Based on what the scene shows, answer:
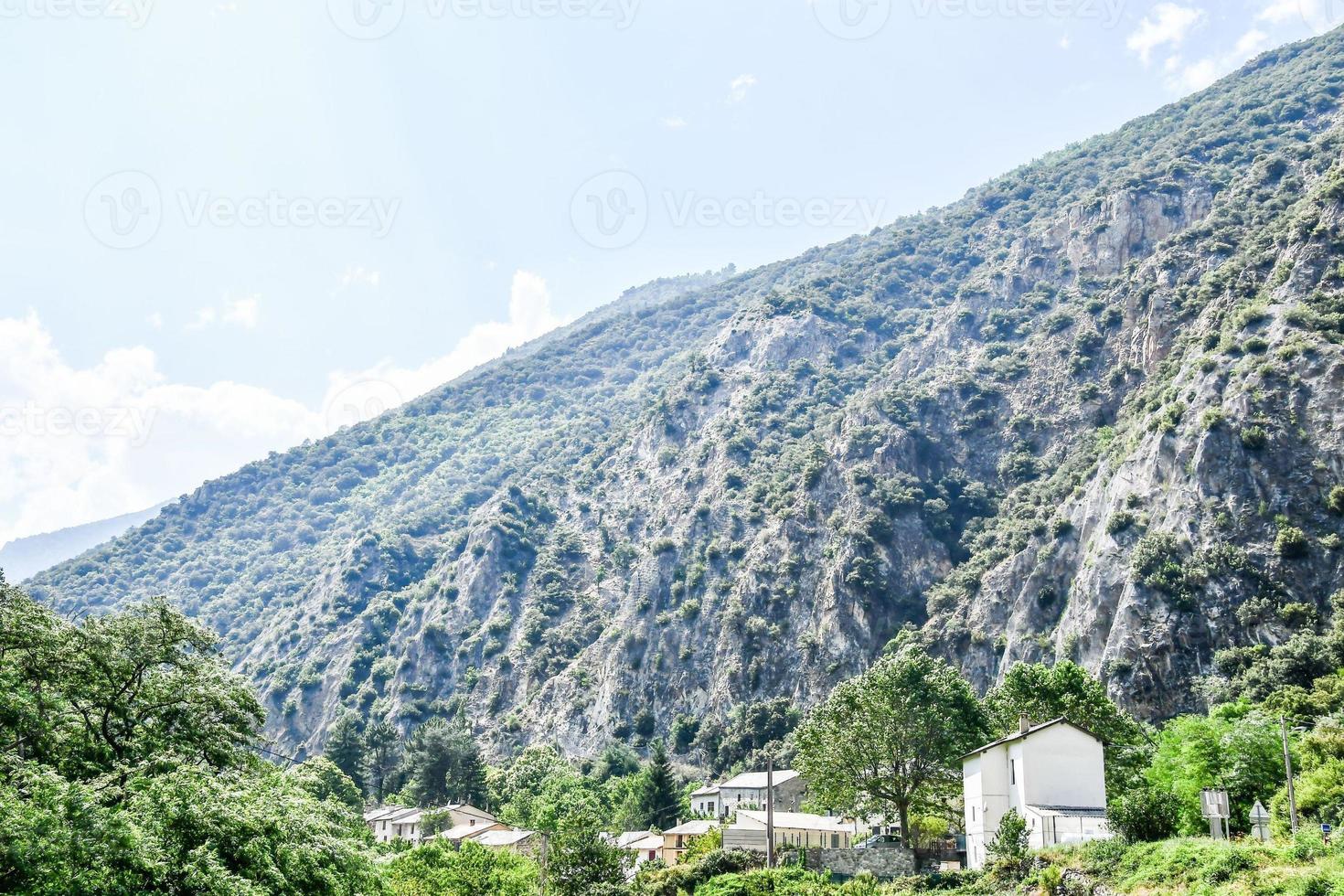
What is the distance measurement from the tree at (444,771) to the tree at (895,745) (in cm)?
6165

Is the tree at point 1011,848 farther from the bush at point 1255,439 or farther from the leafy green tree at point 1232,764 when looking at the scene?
the bush at point 1255,439

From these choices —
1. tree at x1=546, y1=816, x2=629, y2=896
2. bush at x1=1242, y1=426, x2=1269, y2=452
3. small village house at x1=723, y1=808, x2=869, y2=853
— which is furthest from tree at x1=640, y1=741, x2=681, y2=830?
bush at x1=1242, y1=426, x2=1269, y2=452

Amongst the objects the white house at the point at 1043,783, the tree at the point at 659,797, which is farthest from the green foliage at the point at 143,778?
the tree at the point at 659,797

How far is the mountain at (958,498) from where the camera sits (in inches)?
3140

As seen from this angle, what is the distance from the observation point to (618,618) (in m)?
134

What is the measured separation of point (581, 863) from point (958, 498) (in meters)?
82.3

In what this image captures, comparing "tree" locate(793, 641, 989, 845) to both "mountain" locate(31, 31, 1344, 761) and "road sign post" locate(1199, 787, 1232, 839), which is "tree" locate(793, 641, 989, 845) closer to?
"mountain" locate(31, 31, 1344, 761)

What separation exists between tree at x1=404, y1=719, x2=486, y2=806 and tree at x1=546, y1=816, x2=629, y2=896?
63.8m

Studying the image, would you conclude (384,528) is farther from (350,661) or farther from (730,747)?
(730,747)

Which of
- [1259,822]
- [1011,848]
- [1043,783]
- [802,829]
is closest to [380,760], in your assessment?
[802,829]

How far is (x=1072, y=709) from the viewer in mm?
61719

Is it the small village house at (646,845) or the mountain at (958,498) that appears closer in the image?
the small village house at (646,845)

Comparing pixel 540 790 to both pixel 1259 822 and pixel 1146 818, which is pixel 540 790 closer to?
pixel 1146 818

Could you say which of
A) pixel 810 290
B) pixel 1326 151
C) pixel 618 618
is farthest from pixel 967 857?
pixel 810 290
